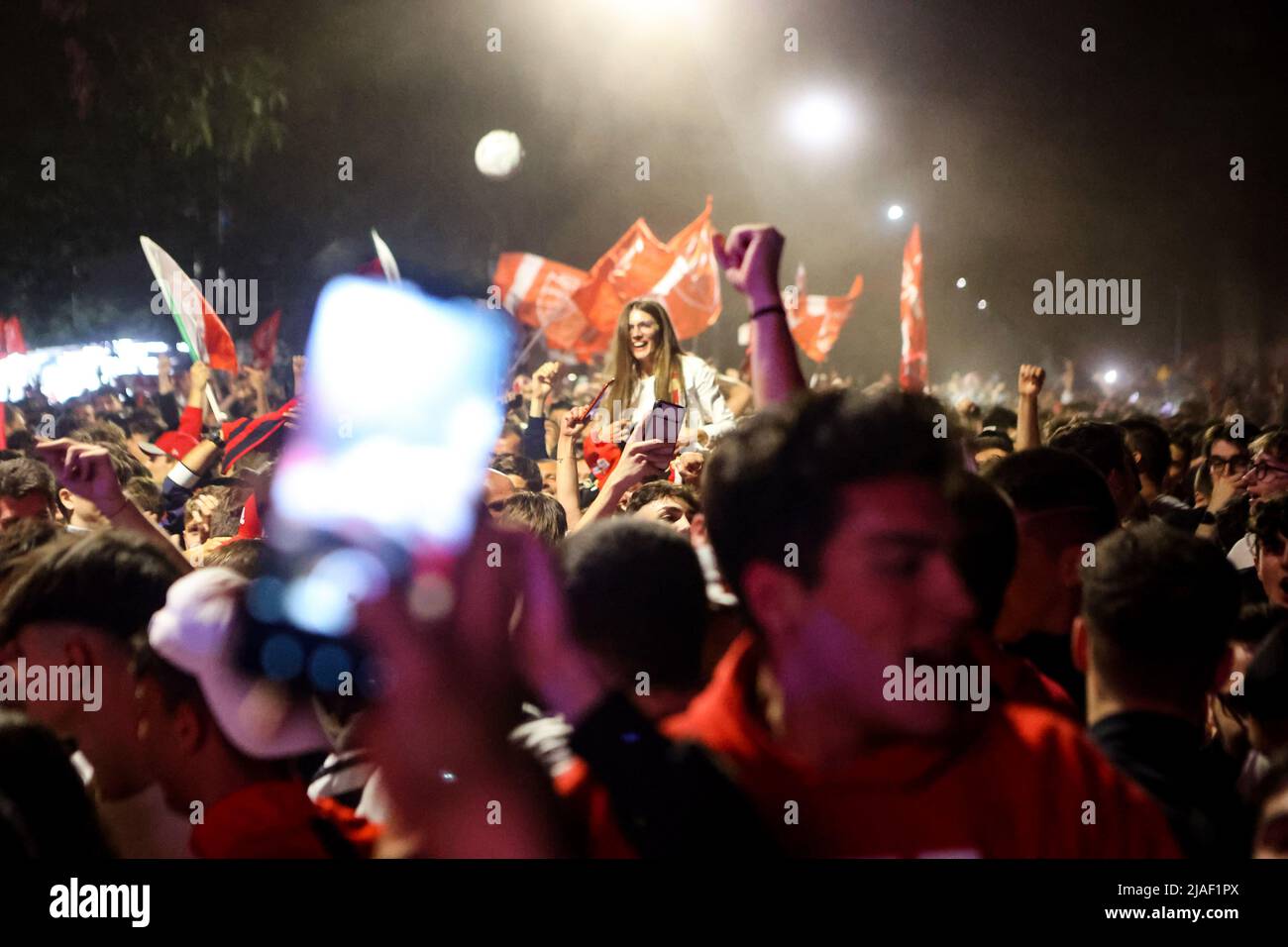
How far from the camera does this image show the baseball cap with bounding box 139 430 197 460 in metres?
5.53

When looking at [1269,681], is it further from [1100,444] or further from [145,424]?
[145,424]

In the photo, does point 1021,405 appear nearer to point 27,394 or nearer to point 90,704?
point 90,704

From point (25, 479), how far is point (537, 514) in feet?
5.75

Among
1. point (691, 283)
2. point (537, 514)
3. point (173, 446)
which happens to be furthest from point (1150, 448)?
point (173, 446)

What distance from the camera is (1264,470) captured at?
13.4 feet

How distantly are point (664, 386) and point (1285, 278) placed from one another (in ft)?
29.2

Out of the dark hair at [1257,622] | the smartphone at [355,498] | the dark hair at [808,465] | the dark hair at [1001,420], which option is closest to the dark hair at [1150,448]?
the dark hair at [1001,420]

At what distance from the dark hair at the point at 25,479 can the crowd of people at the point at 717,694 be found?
1583mm

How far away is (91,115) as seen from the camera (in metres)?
7.21

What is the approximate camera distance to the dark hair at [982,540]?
1946mm

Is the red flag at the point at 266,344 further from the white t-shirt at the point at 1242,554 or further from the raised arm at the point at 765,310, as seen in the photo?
the raised arm at the point at 765,310

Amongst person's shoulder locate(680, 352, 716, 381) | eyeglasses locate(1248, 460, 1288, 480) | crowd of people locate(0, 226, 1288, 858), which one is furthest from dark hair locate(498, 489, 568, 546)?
eyeglasses locate(1248, 460, 1288, 480)
